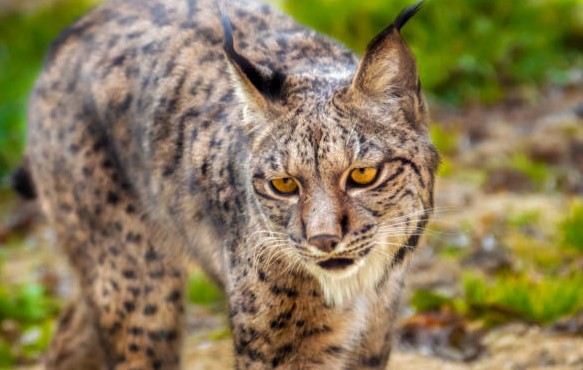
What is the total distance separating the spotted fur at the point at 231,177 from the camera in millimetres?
3805

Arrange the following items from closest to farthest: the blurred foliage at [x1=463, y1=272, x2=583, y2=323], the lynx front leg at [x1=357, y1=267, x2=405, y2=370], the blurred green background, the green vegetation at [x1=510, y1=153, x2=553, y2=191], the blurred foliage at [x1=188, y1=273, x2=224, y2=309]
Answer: the lynx front leg at [x1=357, y1=267, x2=405, y2=370] → the blurred foliage at [x1=463, y1=272, x2=583, y2=323] → the blurred green background → the blurred foliage at [x1=188, y1=273, x2=224, y2=309] → the green vegetation at [x1=510, y1=153, x2=553, y2=191]

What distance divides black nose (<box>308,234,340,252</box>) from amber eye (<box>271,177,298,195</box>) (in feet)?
0.71

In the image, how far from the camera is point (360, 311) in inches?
166

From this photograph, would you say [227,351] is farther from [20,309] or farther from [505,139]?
[505,139]

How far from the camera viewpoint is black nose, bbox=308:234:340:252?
3650 mm

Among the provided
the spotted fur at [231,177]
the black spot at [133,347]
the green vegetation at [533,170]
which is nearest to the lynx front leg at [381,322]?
the spotted fur at [231,177]

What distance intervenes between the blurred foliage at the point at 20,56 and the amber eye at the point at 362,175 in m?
5.72

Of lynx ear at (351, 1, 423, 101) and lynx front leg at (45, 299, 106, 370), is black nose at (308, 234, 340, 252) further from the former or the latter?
lynx front leg at (45, 299, 106, 370)

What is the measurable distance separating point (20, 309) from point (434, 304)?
2612mm

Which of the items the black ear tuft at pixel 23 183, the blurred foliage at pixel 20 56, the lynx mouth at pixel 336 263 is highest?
the blurred foliage at pixel 20 56

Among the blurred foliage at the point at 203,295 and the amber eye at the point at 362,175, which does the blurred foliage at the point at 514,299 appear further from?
the amber eye at the point at 362,175

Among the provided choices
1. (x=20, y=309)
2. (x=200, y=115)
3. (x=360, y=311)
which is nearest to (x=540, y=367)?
(x=360, y=311)

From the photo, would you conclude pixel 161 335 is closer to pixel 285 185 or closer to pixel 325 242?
pixel 285 185

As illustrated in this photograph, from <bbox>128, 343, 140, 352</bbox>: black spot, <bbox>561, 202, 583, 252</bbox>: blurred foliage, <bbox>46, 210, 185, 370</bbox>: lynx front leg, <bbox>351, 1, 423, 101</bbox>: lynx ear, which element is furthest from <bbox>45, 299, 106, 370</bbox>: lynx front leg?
<bbox>561, 202, 583, 252</bbox>: blurred foliage
